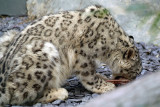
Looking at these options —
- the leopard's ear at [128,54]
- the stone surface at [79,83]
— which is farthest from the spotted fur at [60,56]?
the stone surface at [79,83]

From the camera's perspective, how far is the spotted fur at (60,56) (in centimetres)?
391

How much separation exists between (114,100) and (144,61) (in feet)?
16.3

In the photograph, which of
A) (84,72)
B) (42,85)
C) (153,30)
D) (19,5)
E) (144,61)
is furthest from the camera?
(19,5)

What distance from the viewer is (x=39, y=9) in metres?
9.45

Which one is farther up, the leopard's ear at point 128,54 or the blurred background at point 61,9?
the blurred background at point 61,9

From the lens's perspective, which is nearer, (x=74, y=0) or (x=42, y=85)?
(x=42, y=85)

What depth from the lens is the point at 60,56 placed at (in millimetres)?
4449

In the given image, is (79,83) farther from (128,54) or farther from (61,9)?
(61,9)

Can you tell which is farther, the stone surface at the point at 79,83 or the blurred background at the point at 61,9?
the blurred background at the point at 61,9

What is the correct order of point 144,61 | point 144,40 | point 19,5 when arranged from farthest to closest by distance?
point 19,5
point 144,40
point 144,61

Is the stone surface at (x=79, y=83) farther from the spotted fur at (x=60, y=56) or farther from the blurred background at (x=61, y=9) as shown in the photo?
the blurred background at (x=61, y=9)

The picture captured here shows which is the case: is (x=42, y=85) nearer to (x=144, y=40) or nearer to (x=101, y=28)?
(x=101, y=28)

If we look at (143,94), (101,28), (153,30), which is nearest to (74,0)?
(101,28)

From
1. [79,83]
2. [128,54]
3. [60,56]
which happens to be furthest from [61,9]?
[60,56]
